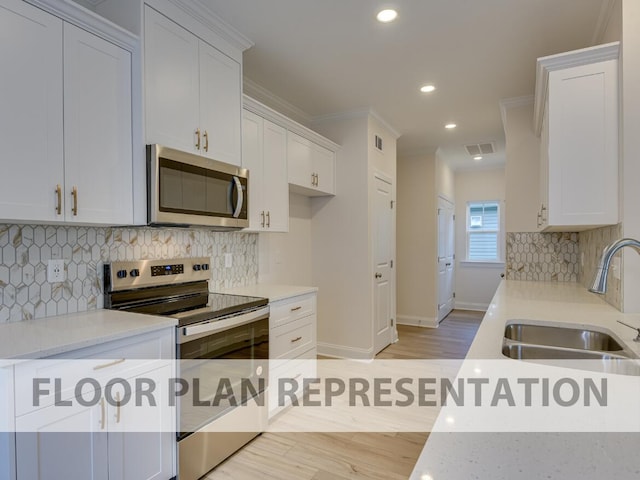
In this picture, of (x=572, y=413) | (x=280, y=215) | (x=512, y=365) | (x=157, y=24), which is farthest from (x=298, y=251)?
(x=572, y=413)

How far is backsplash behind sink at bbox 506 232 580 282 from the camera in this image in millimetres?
3451

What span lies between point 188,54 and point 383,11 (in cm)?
120

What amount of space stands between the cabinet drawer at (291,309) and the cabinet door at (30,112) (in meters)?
1.44

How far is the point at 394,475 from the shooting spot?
2.04m

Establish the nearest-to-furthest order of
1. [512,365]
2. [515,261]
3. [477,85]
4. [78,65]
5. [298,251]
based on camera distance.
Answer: [512,365]
[78,65]
[477,85]
[515,261]
[298,251]

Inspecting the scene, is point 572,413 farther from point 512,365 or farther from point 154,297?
point 154,297

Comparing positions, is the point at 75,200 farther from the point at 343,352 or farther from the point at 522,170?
the point at 522,170

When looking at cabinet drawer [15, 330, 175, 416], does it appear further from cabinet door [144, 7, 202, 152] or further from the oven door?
cabinet door [144, 7, 202, 152]

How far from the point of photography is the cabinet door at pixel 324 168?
12.1 feet

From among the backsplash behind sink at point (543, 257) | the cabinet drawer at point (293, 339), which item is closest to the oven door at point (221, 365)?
the cabinet drawer at point (293, 339)

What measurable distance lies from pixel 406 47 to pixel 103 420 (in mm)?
2846

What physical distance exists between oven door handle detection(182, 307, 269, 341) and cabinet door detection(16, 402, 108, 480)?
0.49 meters

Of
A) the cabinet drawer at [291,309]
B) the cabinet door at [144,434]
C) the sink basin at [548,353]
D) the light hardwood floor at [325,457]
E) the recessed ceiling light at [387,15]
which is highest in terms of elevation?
the recessed ceiling light at [387,15]

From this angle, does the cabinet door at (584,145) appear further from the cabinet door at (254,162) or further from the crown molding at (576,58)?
the cabinet door at (254,162)
